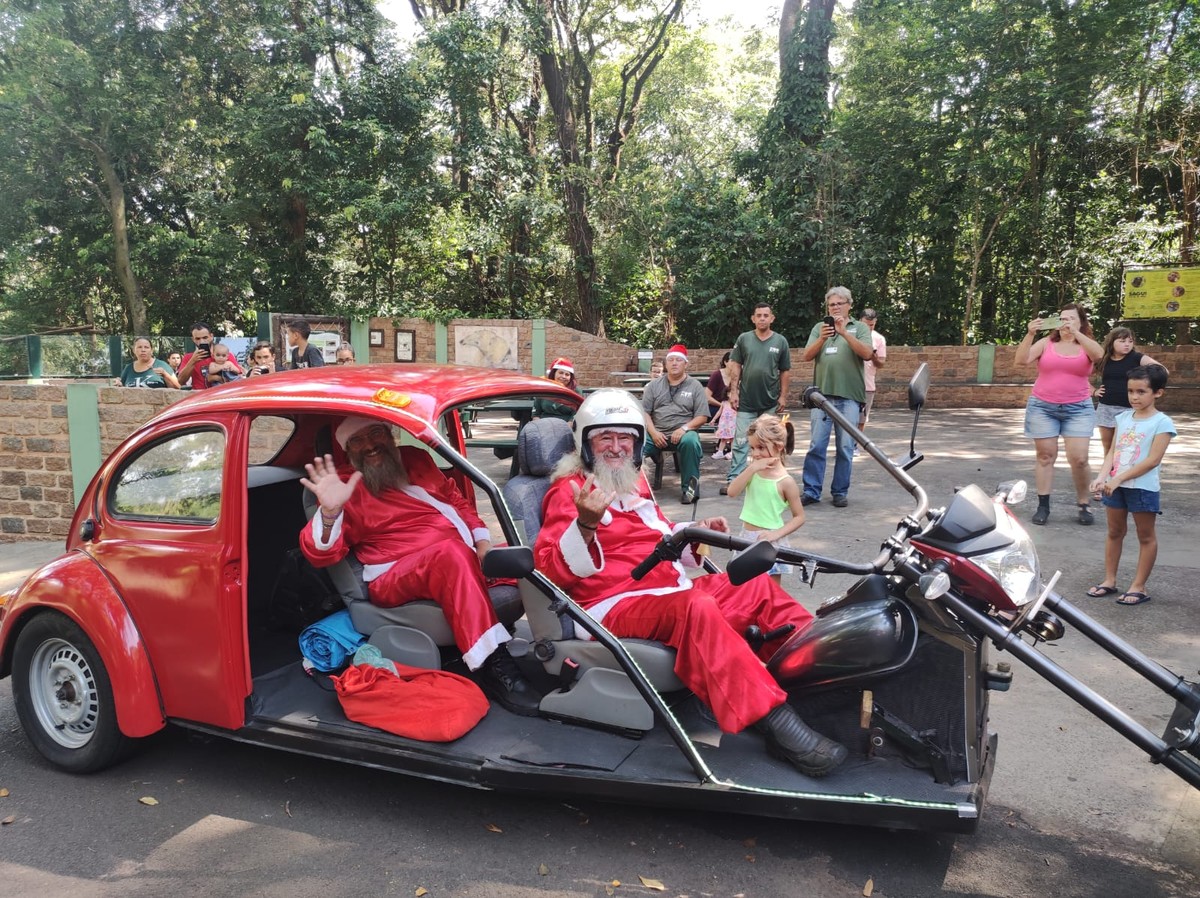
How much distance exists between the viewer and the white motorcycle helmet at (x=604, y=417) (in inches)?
148

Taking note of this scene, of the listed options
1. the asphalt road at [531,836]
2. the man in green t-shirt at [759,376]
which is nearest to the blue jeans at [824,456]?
the man in green t-shirt at [759,376]

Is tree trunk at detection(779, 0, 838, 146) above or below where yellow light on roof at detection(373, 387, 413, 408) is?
above

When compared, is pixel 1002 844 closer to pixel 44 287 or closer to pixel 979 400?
pixel 979 400

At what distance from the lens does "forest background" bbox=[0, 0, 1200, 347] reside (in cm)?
1770

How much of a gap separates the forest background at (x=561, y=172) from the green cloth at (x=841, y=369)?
1086 cm

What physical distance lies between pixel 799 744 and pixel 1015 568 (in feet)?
3.19

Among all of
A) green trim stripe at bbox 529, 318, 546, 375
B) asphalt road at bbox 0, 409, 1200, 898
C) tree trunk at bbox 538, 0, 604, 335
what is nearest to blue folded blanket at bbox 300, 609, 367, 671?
asphalt road at bbox 0, 409, 1200, 898

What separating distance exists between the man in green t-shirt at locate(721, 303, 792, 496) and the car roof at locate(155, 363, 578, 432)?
187 inches

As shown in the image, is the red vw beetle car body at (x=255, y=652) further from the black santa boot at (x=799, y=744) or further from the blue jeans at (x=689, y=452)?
the blue jeans at (x=689, y=452)

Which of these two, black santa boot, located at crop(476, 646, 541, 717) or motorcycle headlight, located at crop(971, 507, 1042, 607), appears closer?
motorcycle headlight, located at crop(971, 507, 1042, 607)

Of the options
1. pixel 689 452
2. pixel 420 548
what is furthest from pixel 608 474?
pixel 689 452

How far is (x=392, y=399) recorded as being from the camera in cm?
357

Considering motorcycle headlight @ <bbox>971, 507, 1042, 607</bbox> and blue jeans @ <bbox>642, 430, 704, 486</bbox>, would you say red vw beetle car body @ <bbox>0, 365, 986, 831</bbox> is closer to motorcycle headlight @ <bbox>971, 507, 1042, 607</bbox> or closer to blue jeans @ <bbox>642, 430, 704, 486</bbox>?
motorcycle headlight @ <bbox>971, 507, 1042, 607</bbox>

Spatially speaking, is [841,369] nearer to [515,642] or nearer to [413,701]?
[515,642]
